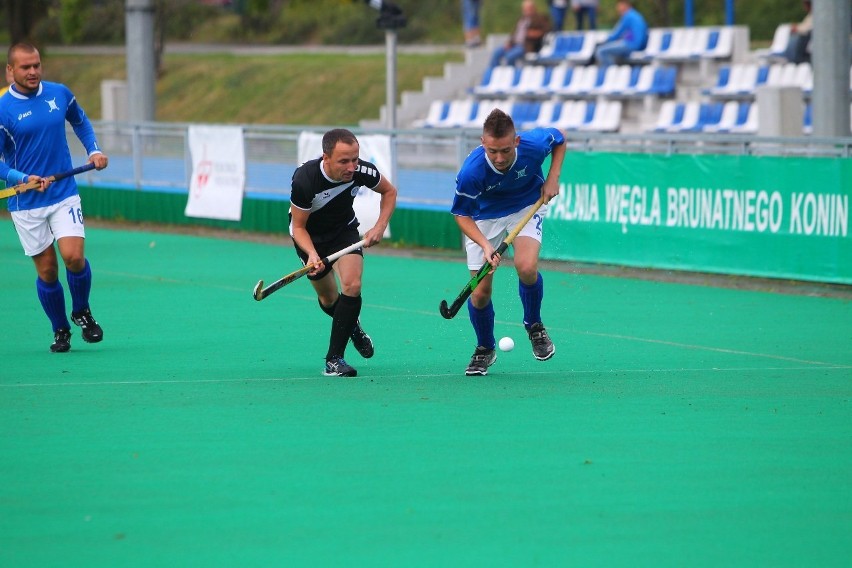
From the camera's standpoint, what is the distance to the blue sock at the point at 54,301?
35.4ft

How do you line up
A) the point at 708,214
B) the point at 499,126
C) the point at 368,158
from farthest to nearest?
the point at 368,158 < the point at 708,214 < the point at 499,126

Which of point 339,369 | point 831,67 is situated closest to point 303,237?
point 339,369

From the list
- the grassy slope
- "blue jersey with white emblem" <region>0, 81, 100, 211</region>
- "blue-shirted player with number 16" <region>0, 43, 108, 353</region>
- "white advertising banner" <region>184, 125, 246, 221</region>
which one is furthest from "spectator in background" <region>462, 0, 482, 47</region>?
"blue jersey with white emblem" <region>0, 81, 100, 211</region>

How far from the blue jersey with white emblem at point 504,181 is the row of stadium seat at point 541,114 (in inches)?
679

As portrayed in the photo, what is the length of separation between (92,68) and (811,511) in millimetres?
45771

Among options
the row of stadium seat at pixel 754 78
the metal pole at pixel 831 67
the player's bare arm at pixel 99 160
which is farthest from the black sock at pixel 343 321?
the row of stadium seat at pixel 754 78

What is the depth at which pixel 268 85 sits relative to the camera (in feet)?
144

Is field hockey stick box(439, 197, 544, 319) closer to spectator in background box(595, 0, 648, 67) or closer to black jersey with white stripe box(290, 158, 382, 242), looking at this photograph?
black jersey with white stripe box(290, 158, 382, 242)

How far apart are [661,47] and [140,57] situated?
9.31 m

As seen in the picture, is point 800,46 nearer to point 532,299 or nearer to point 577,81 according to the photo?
point 577,81

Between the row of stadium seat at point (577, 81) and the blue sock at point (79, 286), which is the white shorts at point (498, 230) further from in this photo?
the row of stadium seat at point (577, 81)

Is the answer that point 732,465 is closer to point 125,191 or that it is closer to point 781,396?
point 781,396

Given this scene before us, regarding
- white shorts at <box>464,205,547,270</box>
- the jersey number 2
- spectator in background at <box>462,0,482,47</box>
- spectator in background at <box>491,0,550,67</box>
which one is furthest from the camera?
spectator in background at <box>462,0,482,47</box>

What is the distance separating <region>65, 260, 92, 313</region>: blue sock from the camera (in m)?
10.8
